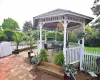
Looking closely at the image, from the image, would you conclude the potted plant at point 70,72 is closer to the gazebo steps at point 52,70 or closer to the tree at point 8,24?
the gazebo steps at point 52,70

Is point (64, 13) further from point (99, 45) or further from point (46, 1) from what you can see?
point (99, 45)

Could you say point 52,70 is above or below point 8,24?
below

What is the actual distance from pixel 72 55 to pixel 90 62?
4.01ft

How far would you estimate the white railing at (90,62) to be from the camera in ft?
19.0

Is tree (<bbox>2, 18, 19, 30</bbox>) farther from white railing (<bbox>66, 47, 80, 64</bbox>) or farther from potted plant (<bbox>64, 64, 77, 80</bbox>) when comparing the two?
potted plant (<bbox>64, 64, 77, 80</bbox>)

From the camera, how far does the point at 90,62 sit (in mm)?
5969

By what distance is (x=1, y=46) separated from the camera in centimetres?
952

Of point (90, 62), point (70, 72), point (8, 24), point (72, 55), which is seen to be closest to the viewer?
point (70, 72)

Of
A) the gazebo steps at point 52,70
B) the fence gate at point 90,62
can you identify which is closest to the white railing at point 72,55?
the fence gate at point 90,62

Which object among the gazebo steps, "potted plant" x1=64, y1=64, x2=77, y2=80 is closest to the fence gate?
"potted plant" x1=64, y1=64, x2=77, y2=80

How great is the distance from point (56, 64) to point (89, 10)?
9069mm

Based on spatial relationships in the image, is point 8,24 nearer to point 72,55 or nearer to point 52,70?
point 72,55

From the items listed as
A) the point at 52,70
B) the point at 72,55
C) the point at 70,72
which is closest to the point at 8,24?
the point at 72,55

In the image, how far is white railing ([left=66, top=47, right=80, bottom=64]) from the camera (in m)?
5.56
